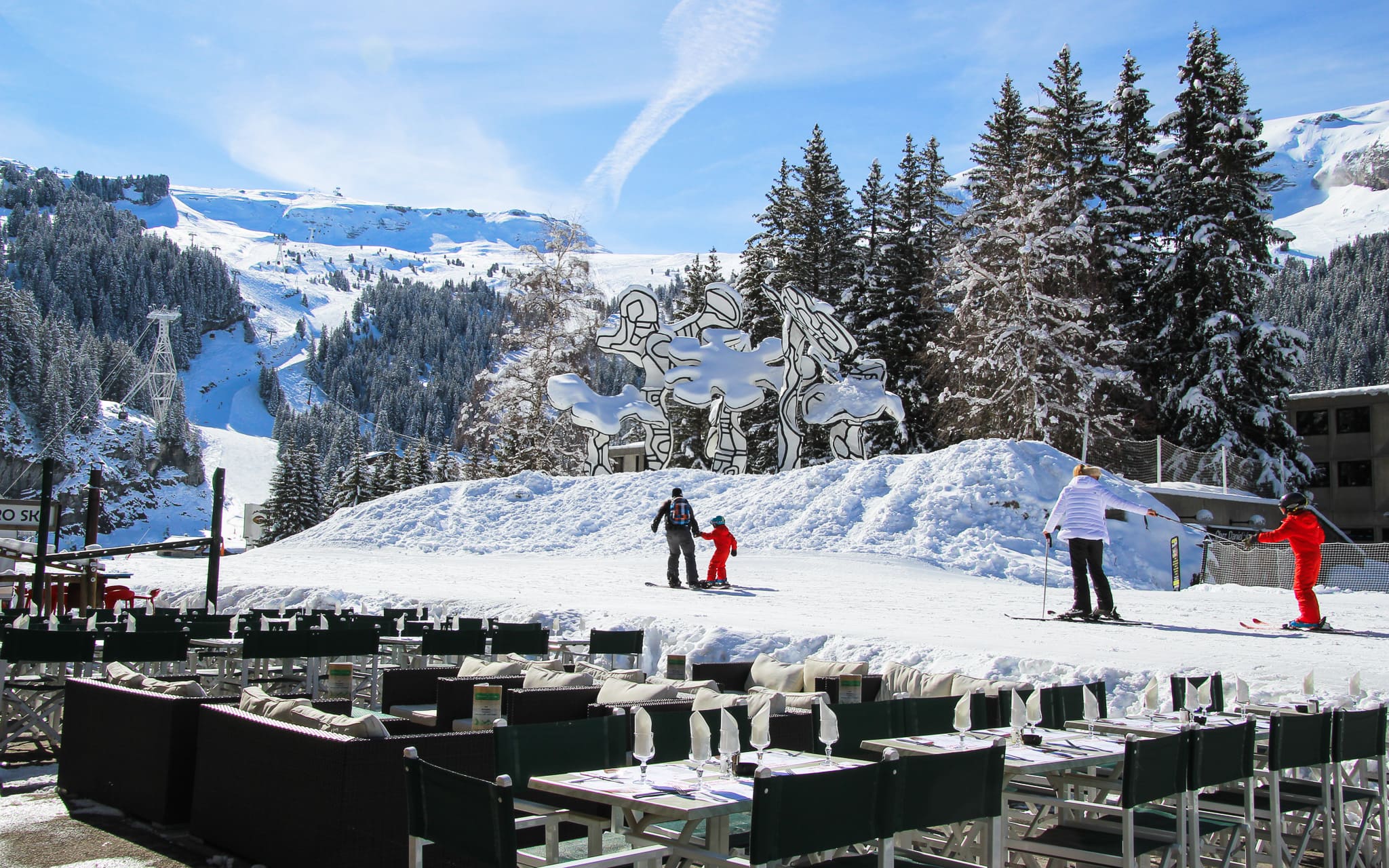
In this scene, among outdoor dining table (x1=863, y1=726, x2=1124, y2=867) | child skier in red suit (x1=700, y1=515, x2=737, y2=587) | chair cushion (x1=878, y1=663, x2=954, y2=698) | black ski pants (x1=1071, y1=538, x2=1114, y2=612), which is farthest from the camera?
child skier in red suit (x1=700, y1=515, x2=737, y2=587)

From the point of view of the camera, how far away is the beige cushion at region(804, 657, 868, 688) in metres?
8.28

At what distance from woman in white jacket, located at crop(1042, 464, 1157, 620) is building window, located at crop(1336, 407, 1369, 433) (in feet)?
135

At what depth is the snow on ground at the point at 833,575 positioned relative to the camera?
10875 mm

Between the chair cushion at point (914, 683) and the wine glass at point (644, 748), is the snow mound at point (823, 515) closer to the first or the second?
the chair cushion at point (914, 683)

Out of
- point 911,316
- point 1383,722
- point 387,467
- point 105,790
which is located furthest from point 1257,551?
point 387,467

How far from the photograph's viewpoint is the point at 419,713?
25.6 feet

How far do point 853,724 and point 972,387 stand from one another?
35.0 m

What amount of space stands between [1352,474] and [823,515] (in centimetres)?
3508

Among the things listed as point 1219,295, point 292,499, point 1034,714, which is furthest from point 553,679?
point 292,499

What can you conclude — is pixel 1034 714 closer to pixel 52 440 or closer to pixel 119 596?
pixel 119 596

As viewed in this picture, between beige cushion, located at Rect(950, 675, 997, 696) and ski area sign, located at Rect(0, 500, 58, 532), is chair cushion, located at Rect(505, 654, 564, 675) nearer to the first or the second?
beige cushion, located at Rect(950, 675, 997, 696)

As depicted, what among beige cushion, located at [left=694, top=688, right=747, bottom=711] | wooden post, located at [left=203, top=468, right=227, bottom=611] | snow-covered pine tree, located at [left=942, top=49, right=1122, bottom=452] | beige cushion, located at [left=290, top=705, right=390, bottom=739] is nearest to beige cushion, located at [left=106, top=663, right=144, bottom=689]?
beige cushion, located at [left=290, top=705, right=390, bottom=739]

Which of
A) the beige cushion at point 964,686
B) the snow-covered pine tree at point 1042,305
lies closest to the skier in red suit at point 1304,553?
the beige cushion at point 964,686

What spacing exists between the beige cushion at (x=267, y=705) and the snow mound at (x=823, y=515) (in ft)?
55.3
